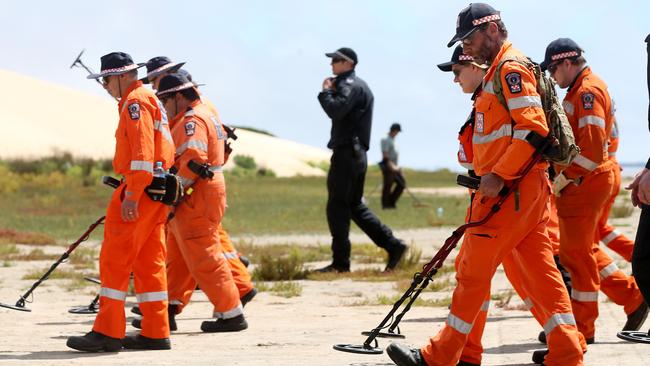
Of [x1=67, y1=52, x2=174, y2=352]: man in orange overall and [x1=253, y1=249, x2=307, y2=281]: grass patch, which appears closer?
[x1=67, y1=52, x2=174, y2=352]: man in orange overall

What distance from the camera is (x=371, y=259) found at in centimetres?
1731

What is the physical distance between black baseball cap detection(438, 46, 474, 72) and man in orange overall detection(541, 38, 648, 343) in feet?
5.09

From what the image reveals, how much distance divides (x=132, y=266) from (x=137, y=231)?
28cm

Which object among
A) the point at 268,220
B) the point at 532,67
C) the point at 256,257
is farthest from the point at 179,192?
the point at 268,220

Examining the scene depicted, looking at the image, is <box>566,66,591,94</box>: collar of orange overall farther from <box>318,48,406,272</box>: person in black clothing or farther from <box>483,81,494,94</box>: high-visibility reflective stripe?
<box>318,48,406,272</box>: person in black clothing

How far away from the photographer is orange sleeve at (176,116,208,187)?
33.7ft

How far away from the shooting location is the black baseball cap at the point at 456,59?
798 centimetres

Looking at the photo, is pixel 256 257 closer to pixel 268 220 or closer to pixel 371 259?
pixel 371 259

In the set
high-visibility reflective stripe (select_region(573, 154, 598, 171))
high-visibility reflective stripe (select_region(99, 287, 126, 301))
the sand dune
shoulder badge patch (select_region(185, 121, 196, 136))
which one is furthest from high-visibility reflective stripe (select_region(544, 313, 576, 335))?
the sand dune

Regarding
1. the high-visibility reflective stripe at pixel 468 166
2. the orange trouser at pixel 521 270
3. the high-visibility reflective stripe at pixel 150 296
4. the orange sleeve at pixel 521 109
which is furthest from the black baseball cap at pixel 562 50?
the high-visibility reflective stripe at pixel 150 296

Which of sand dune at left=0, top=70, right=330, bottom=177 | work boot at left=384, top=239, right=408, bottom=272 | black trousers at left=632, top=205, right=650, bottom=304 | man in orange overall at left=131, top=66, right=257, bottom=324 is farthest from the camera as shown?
sand dune at left=0, top=70, right=330, bottom=177

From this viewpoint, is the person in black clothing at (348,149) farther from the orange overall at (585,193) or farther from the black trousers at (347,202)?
the orange overall at (585,193)

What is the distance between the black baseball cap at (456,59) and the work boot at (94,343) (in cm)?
287

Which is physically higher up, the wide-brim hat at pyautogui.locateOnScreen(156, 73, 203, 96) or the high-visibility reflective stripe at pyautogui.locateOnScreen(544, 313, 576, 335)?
the wide-brim hat at pyautogui.locateOnScreen(156, 73, 203, 96)
